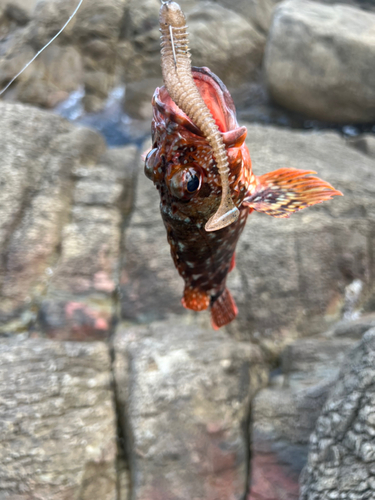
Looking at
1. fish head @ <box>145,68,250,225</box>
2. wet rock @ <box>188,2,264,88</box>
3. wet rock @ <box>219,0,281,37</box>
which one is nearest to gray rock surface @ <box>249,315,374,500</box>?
fish head @ <box>145,68,250,225</box>

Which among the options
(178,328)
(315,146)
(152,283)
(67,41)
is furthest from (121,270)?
(67,41)

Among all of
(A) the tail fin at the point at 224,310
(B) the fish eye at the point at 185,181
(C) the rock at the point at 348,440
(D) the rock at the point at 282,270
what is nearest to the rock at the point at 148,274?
(D) the rock at the point at 282,270

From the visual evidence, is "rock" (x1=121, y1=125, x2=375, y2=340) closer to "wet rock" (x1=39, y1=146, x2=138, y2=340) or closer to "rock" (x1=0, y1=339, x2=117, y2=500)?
"wet rock" (x1=39, y1=146, x2=138, y2=340)

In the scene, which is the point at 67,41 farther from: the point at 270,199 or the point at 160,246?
the point at 270,199

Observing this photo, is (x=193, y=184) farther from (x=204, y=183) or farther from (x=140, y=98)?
(x=140, y=98)

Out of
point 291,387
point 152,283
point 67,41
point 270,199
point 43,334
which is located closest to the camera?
point 270,199
